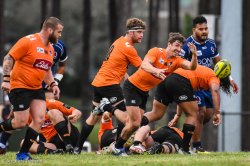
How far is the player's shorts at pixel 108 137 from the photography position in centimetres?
1905

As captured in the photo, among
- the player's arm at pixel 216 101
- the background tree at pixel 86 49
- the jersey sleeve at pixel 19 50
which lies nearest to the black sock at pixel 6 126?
the jersey sleeve at pixel 19 50

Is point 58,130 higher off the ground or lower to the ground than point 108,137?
higher

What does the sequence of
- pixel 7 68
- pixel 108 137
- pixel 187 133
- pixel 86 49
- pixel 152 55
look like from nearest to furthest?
1. pixel 7 68
2. pixel 152 55
3. pixel 187 133
4. pixel 108 137
5. pixel 86 49

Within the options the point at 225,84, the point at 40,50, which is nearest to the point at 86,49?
the point at 225,84

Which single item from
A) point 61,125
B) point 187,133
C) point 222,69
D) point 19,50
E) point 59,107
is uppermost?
point 19,50

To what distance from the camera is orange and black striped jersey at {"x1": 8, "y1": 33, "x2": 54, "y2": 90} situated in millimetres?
15781

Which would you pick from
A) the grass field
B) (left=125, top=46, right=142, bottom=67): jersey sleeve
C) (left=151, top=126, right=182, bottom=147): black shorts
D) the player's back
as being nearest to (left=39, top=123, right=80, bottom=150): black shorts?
(left=151, top=126, right=182, bottom=147): black shorts

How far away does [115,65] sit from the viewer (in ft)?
58.9

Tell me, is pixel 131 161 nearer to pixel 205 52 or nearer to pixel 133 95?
pixel 133 95

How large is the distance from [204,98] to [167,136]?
114 centimetres

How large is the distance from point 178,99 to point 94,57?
147 ft

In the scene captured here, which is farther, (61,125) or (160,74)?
(61,125)

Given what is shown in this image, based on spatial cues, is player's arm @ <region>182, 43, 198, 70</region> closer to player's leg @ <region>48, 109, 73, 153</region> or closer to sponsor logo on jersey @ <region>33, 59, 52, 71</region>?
sponsor logo on jersey @ <region>33, 59, 52, 71</region>

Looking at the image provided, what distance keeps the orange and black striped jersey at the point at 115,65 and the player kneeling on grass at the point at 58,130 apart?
0.89 meters
